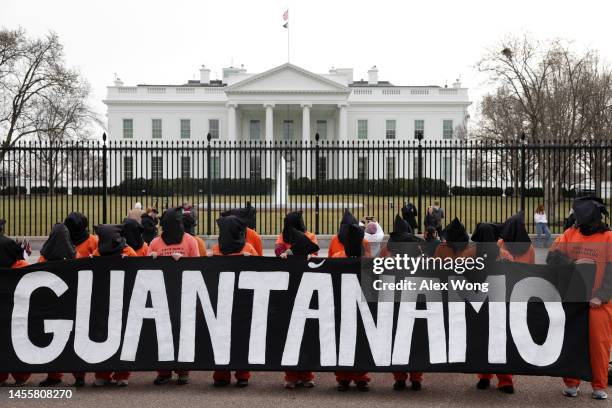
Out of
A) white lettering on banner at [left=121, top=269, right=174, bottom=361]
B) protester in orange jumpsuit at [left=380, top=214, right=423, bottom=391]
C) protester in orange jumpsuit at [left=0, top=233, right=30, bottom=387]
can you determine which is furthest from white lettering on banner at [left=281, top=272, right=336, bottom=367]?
protester in orange jumpsuit at [left=0, top=233, right=30, bottom=387]

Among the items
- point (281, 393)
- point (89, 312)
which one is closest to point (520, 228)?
point (281, 393)

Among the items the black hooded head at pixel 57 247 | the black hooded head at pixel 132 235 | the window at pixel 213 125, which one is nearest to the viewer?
the black hooded head at pixel 57 247

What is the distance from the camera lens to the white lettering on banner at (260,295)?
5.46 m

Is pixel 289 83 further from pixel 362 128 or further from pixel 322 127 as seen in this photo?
pixel 362 128

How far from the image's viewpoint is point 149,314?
18.3ft

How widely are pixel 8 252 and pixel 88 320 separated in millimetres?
1000

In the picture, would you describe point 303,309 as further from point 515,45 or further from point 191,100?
point 191,100

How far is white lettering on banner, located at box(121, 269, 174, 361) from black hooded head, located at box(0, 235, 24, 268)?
1.17m

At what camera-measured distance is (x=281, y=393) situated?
5.43 metres

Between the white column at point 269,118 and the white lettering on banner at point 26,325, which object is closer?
the white lettering on banner at point 26,325

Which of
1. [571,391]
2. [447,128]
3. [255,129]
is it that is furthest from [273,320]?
[447,128]

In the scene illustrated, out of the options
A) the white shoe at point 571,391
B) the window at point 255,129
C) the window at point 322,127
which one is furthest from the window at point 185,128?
the white shoe at point 571,391

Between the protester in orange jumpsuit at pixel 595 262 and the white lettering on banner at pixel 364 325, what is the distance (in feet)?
5.15

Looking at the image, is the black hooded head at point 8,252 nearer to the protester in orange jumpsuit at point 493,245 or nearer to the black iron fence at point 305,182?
the protester in orange jumpsuit at point 493,245
